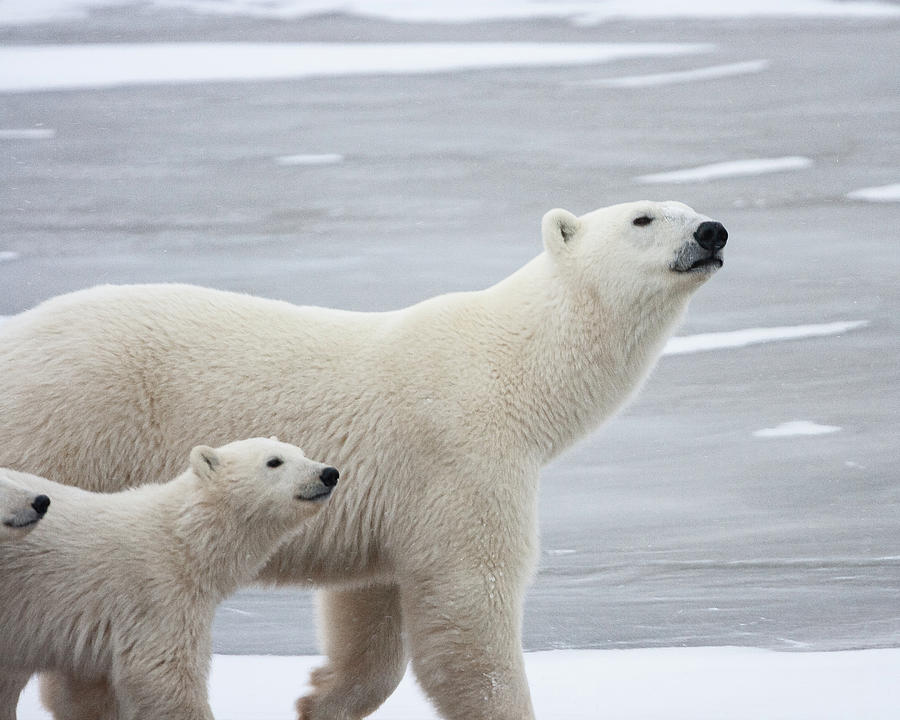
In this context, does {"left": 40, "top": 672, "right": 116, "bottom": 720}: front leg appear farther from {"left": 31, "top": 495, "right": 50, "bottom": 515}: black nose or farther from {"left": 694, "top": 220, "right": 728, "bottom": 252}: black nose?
{"left": 694, "top": 220, "right": 728, "bottom": 252}: black nose

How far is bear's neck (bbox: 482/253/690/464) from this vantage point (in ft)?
12.7

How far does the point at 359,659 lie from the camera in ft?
13.4

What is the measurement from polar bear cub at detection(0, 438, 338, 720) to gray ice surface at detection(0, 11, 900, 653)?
1.35 meters

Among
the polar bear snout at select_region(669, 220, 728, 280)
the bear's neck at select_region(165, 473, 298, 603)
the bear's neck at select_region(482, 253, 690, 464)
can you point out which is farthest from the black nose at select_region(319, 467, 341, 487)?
the polar bear snout at select_region(669, 220, 728, 280)

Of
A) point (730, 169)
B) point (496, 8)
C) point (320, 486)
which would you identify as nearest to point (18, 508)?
point (320, 486)

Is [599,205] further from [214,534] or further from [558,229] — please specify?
[214,534]

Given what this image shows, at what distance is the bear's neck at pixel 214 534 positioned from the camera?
11.3 ft

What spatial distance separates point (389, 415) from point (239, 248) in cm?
444

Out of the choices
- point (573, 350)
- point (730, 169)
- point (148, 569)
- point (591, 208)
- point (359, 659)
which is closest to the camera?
point (148, 569)

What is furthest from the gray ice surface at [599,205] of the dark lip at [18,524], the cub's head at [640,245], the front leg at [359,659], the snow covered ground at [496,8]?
the dark lip at [18,524]

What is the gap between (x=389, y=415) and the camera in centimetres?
380

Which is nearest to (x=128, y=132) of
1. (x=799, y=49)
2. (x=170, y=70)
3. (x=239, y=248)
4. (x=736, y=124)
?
(x=170, y=70)

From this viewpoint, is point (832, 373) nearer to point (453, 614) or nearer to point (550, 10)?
point (453, 614)

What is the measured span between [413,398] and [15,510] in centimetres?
105
